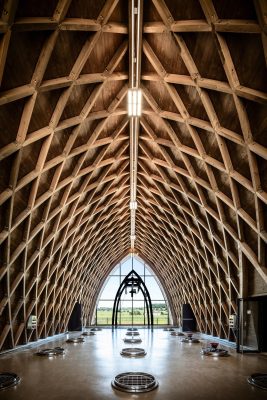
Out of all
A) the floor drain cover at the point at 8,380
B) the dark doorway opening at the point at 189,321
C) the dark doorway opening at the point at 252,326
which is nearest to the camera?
the floor drain cover at the point at 8,380

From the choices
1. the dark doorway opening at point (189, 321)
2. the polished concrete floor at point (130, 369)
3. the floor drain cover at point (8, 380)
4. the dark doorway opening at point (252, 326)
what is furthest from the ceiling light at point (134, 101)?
the dark doorway opening at point (189, 321)

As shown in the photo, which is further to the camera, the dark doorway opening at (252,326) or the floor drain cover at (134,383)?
the dark doorway opening at (252,326)

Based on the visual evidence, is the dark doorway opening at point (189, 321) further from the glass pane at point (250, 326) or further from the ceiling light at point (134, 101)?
the ceiling light at point (134, 101)

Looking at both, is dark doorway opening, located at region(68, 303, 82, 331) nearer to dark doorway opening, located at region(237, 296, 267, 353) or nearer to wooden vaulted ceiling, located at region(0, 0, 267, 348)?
wooden vaulted ceiling, located at region(0, 0, 267, 348)

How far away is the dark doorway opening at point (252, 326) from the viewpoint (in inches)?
715

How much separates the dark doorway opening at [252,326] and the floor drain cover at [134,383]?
9.59 metres

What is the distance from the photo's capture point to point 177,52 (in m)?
12.0

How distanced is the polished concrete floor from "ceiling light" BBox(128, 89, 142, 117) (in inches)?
399

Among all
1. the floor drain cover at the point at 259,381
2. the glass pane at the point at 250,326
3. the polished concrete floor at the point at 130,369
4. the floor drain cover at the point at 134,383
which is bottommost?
the polished concrete floor at the point at 130,369

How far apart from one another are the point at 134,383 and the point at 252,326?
1211 centimetres

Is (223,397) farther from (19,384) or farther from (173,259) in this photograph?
(173,259)

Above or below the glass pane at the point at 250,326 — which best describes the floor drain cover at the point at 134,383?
below

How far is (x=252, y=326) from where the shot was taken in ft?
63.4

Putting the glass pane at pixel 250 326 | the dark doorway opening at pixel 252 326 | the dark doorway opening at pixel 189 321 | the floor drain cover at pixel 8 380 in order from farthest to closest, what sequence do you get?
1. the dark doorway opening at pixel 189 321
2. the glass pane at pixel 250 326
3. the dark doorway opening at pixel 252 326
4. the floor drain cover at pixel 8 380
